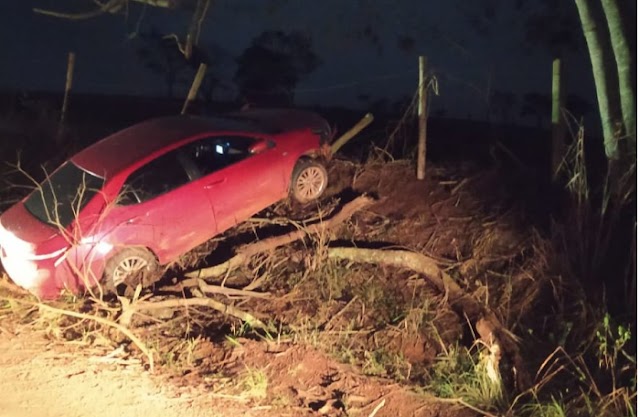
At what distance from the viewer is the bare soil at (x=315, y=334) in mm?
5570

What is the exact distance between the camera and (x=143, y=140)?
26.6 feet

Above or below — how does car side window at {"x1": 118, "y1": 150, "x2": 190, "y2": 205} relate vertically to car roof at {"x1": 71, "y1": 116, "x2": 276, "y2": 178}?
below

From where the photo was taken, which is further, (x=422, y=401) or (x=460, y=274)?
(x=460, y=274)

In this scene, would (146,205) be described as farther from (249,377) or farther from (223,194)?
(249,377)

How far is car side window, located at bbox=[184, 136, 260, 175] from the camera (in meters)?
8.08

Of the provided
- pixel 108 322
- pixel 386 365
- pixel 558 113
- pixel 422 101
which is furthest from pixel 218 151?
pixel 558 113

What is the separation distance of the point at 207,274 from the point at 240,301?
576 millimetres

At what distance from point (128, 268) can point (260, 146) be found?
2.15m

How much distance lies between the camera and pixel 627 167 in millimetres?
6965

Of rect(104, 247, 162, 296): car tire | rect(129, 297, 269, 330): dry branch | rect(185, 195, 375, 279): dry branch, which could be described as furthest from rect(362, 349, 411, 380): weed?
rect(104, 247, 162, 296): car tire

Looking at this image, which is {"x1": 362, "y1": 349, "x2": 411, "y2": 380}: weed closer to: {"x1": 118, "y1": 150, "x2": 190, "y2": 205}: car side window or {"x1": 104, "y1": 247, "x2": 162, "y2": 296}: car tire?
{"x1": 104, "y1": 247, "x2": 162, "y2": 296}: car tire

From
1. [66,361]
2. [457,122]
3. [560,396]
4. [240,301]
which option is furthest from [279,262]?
[457,122]

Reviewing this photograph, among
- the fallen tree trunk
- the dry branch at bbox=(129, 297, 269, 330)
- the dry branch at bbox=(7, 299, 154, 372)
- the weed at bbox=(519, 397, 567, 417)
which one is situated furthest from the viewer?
the dry branch at bbox=(129, 297, 269, 330)

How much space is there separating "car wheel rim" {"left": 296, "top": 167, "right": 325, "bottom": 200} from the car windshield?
268 centimetres
